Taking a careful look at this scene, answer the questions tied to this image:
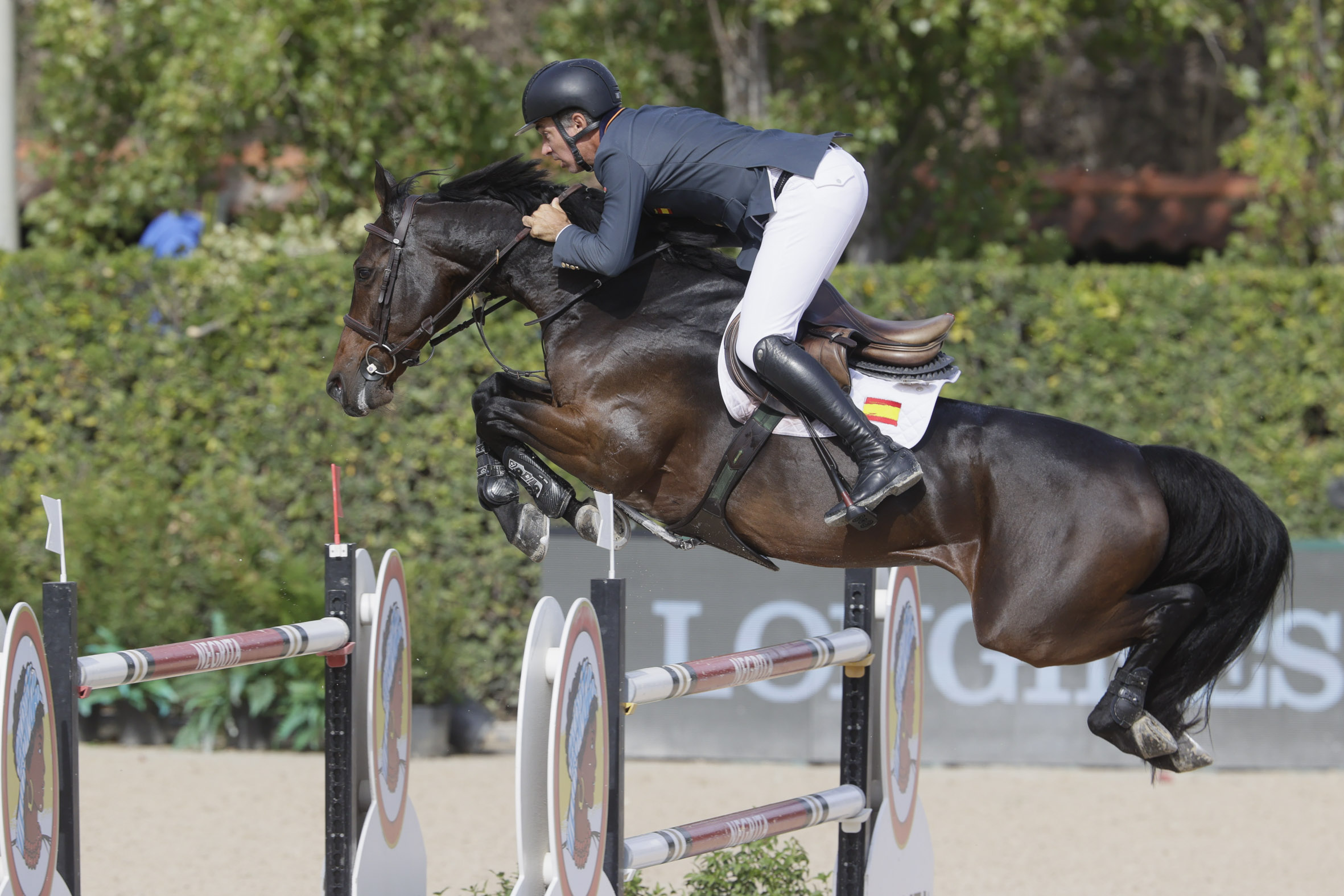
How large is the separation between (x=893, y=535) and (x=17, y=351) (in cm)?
581

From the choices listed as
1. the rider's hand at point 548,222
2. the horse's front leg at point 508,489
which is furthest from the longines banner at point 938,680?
the rider's hand at point 548,222

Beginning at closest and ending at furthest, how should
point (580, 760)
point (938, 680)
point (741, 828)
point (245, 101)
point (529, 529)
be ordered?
1. point (580, 760)
2. point (741, 828)
3. point (529, 529)
4. point (938, 680)
5. point (245, 101)

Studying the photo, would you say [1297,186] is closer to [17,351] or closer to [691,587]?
[691,587]

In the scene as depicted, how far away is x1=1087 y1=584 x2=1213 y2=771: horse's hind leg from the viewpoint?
373 cm

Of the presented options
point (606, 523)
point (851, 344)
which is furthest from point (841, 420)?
point (606, 523)

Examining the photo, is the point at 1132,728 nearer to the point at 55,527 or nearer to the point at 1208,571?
the point at 1208,571

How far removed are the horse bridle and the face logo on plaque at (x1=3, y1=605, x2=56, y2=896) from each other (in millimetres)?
1198

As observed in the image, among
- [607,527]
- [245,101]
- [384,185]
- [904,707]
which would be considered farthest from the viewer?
[245,101]

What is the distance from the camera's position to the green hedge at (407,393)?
7.74 m

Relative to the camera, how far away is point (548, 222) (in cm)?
384

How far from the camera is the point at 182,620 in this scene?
741 cm

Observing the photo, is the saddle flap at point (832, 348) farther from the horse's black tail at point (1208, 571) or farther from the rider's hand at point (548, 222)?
the horse's black tail at point (1208, 571)

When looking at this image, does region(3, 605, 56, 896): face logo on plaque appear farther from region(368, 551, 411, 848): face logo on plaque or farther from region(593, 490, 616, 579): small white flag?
Result: region(593, 490, 616, 579): small white flag

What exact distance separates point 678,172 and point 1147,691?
175 centimetres
